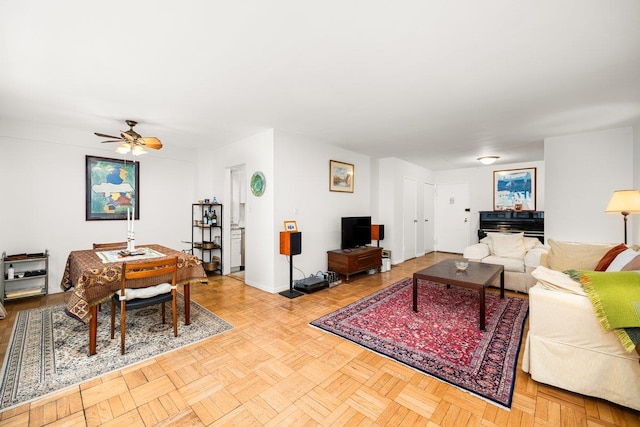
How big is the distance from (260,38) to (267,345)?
2438mm

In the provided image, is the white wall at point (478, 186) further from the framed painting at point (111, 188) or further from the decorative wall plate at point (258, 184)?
the framed painting at point (111, 188)

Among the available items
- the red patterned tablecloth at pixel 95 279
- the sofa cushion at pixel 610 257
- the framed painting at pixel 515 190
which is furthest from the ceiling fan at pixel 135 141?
the framed painting at pixel 515 190

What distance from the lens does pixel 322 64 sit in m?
2.13

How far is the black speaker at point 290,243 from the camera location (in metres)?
3.77

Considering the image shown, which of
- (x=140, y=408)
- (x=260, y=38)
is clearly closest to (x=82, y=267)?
(x=140, y=408)

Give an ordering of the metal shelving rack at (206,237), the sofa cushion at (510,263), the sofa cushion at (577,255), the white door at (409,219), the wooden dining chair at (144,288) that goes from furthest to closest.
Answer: the white door at (409,219) < the metal shelving rack at (206,237) < the sofa cushion at (510,263) < the sofa cushion at (577,255) < the wooden dining chair at (144,288)

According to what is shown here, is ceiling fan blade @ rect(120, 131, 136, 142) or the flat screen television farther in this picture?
the flat screen television

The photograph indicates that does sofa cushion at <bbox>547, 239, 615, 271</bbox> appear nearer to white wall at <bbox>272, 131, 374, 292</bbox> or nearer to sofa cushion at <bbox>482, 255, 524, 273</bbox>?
sofa cushion at <bbox>482, 255, 524, 273</bbox>

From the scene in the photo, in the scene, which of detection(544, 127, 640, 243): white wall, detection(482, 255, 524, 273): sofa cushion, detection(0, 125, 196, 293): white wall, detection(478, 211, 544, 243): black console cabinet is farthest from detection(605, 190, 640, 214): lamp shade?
detection(0, 125, 196, 293): white wall

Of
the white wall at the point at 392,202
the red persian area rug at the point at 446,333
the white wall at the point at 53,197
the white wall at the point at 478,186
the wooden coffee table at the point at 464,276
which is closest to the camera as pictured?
the red persian area rug at the point at 446,333

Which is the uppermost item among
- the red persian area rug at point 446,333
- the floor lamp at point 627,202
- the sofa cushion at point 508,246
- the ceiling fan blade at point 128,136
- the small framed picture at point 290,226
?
the ceiling fan blade at point 128,136

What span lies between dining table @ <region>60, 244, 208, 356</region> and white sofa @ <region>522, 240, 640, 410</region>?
3.00 meters

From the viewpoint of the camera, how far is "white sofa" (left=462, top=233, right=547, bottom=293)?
3.83 m

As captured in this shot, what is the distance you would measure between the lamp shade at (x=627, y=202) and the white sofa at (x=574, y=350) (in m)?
1.80
